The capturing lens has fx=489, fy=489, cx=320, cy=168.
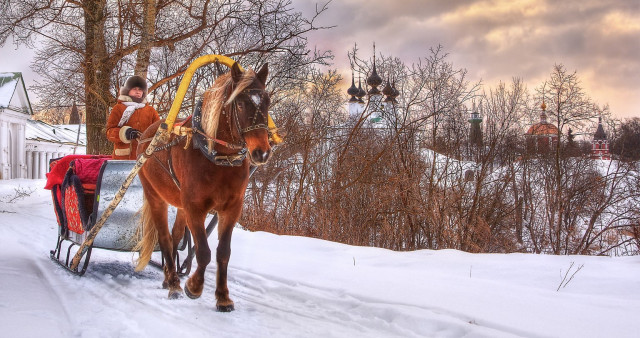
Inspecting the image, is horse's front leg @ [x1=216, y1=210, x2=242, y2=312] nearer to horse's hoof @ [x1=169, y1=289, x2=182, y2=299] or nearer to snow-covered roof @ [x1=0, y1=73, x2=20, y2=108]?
horse's hoof @ [x1=169, y1=289, x2=182, y2=299]

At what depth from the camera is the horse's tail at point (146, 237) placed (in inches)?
193

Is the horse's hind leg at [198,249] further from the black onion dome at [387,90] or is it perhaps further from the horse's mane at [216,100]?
the black onion dome at [387,90]

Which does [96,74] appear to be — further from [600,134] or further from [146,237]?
[600,134]

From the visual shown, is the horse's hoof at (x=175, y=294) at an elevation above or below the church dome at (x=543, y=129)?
below

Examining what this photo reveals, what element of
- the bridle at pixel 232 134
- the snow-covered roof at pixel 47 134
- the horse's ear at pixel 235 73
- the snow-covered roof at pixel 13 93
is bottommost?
the bridle at pixel 232 134

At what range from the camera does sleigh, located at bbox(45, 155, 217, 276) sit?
5.02m

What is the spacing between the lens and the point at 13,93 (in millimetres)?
32500

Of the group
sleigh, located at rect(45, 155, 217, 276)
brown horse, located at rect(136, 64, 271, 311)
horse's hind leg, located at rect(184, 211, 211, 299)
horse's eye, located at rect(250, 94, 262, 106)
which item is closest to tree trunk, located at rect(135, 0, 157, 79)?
sleigh, located at rect(45, 155, 217, 276)

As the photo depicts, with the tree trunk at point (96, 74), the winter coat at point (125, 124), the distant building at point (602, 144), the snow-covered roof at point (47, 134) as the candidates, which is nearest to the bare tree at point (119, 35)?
the tree trunk at point (96, 74)

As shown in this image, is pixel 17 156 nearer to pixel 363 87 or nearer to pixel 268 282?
pixel 363 87

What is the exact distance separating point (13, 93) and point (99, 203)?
109ft

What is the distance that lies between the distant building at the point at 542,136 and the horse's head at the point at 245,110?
1760 cm

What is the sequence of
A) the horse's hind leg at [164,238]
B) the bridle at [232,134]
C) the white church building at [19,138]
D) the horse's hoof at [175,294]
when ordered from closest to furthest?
the bridle at [232,134], the horse's hoof at [175,294], the horse's hind leg at [164,238], the white church building at [19,138]

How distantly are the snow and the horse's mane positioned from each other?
1.42 m
